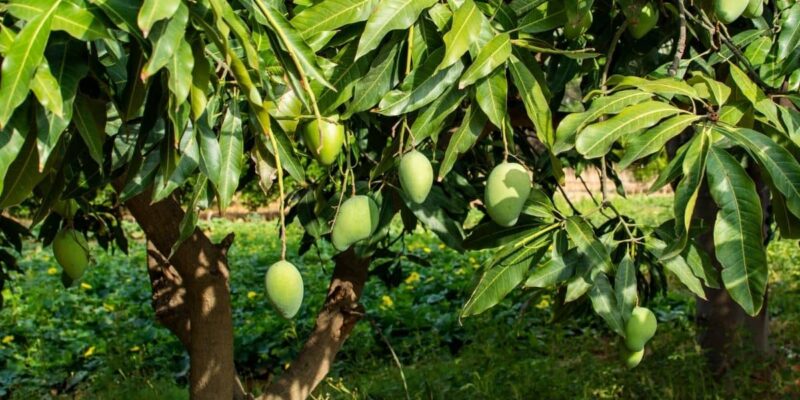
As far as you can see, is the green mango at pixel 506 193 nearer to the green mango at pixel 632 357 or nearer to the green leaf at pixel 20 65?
the green mango at pixel 632 357

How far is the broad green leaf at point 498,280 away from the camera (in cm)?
131

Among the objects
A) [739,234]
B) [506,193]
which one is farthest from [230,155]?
[739,234]

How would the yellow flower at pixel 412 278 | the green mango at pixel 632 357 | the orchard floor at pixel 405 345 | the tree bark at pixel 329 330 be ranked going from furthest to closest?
the yellow flower at pixel 412 278 < the orchard floor at pixel 405 345 < the tree bark at pixel 329 330 < the green mango at pixel 632 357

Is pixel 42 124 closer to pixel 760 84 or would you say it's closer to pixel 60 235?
pixel 60 235

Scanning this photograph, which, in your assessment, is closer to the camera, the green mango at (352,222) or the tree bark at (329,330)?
the green mango at (352,222)

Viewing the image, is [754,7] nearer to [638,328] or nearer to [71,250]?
[638,328]

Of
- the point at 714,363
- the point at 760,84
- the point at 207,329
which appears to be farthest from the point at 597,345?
the point at 760,84

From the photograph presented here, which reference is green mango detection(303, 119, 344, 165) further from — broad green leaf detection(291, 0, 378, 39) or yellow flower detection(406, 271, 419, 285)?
yellow flower detection(406, 271, 419, 285)

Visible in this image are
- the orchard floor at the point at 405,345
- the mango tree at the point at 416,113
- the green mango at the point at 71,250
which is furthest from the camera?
the orchard floor at the point at 405,345

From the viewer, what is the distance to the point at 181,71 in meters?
0.85

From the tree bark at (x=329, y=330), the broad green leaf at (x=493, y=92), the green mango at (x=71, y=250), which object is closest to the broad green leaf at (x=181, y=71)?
the broad green leaf at (x=493, y=92)

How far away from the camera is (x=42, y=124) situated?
0.88m

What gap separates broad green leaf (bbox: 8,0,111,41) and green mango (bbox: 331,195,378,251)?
0.54m

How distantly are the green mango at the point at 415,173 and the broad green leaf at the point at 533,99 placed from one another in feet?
0.52
